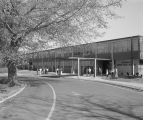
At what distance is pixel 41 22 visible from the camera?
26906 mm

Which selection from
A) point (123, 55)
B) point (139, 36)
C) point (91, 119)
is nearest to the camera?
point (91, 119)

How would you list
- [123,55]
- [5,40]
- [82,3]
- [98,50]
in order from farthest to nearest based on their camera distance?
[98,50], [123,55], [82,3], [5,40]

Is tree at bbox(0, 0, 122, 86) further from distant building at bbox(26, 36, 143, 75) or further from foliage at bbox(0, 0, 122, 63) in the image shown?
distant building at bbox(26, 36, 143, 75)

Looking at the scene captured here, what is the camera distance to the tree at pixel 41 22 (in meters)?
24.3

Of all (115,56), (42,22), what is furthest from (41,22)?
(115,56)

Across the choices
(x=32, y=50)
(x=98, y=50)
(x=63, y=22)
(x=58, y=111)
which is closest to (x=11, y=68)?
(x=32, y=50)

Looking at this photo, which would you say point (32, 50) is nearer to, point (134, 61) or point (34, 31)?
point (34, 31)

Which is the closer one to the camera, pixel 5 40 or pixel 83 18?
pixel 5 40

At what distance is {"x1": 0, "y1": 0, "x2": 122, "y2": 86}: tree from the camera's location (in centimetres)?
2428

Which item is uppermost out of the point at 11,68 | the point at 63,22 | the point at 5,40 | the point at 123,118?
the point at 63,22

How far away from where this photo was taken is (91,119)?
11070mm

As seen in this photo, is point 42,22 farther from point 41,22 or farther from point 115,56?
point 115,56

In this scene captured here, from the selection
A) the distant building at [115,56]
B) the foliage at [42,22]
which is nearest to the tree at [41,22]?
the foliage at [42,22]

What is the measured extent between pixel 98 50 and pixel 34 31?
50.3 metres
